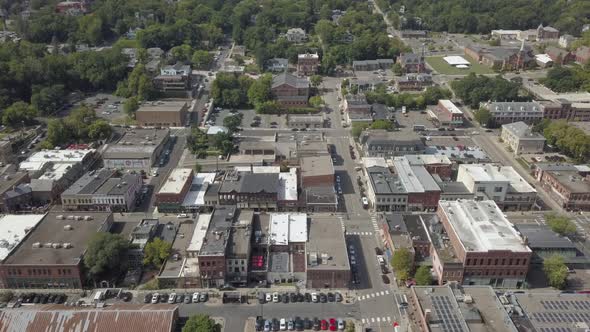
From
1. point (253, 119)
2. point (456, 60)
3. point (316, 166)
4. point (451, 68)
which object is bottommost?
point (253, 119)

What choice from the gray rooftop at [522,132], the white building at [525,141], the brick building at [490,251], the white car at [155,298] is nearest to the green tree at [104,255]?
the white car at [155,298]

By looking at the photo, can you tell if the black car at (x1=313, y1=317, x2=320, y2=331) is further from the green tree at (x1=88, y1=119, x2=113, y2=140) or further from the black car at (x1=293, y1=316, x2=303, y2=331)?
the green tree at (x1=88, y1=119, x2=113, y2=140)

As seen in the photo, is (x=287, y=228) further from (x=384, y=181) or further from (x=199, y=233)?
(x=384, y=181)

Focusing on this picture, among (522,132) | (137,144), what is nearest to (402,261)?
(522,132)

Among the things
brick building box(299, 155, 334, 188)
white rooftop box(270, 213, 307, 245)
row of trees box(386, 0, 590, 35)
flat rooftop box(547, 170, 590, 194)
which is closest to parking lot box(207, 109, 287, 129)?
brick building box(299, 155, 334, 188)

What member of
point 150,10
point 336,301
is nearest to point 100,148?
point 336,301
